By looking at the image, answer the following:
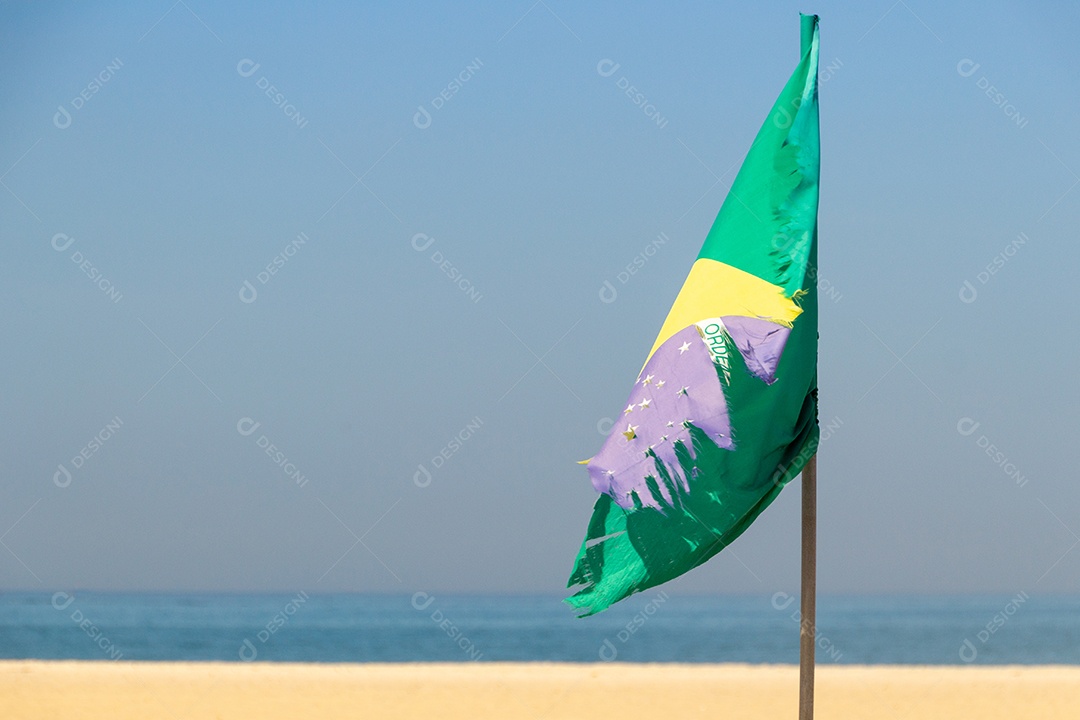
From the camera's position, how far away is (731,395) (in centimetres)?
489

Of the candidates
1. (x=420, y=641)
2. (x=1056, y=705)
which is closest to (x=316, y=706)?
(x=1056, y=705)

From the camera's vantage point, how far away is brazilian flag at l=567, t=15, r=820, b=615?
481 cm

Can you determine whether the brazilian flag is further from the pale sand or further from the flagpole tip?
the pale sand

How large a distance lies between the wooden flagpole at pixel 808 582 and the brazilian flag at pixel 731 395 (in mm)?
154

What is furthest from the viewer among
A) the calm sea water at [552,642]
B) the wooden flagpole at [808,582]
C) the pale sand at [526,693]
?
the calm sea water at [552,642]

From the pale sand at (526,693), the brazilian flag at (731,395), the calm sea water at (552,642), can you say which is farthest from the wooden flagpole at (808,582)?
the calm sea water at (552,642)

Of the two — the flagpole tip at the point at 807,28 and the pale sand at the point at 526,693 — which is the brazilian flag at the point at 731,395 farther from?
the pale sand at the point at 526,693

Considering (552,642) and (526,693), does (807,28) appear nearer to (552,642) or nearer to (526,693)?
(526,693)

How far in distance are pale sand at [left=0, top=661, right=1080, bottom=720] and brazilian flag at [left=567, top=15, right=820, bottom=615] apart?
892cm

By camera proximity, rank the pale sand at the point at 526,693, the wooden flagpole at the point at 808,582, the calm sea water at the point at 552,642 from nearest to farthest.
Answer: the wooden flagpole at the point at 808,582 < the pale sand at the point at 526,693 < the calm sea water at the point at 552,642

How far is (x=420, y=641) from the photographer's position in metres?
32.6

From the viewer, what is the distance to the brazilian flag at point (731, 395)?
4.81 meters

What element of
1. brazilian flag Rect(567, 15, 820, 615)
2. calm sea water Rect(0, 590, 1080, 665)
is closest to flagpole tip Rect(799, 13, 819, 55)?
brazilian flag Rect(567, 15, 820, 615)

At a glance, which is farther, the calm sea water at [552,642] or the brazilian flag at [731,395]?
the calm sea water at [552,642]
